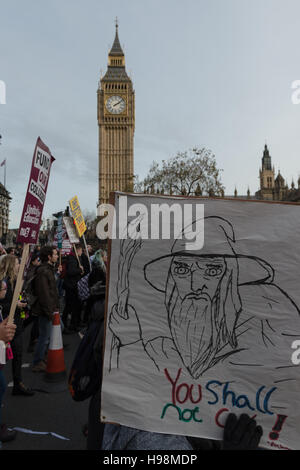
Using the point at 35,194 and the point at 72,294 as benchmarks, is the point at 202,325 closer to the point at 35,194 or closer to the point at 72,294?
the point at 35,194

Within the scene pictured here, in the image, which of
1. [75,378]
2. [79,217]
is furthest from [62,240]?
[75,378]

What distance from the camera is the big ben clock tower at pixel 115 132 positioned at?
7625 cm

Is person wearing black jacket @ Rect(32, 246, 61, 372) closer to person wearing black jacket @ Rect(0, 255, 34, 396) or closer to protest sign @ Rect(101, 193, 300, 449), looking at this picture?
person wearing black jacket @ Rect(0, 255, 34, 396)

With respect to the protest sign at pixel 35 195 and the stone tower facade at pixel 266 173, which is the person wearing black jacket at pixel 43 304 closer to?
the protest sign at pixel 35 195

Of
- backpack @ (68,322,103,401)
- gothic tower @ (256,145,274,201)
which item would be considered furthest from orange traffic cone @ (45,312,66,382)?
gothic tower @ (256,145,274,201)

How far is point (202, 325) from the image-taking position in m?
1.88

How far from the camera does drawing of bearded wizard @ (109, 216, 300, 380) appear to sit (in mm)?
1859

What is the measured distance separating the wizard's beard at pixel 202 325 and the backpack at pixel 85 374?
0.45 metres

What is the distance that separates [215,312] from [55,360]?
3.60 metres

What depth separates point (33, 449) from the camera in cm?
Result: 307

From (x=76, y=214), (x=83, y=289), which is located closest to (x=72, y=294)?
(x=83, y=289)

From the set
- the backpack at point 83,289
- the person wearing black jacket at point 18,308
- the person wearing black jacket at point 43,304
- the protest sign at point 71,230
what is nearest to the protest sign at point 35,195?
the person wearing black jacket at point 18,308

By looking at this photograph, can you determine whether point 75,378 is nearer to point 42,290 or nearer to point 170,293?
point 170,293

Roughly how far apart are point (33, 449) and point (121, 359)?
1957 mm
